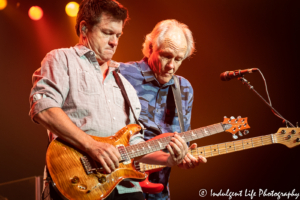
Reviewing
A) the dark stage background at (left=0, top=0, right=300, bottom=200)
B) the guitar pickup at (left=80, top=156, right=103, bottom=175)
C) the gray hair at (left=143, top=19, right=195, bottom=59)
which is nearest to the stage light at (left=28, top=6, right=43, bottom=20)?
the dark stage background at (left=0, top=0, right=300, bottom=200)

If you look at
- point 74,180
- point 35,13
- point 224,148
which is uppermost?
point 35,13

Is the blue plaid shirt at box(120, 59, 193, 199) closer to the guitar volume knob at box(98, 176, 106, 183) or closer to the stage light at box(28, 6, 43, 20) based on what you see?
the guitar volume knob at box(98, 176, 106, 183)

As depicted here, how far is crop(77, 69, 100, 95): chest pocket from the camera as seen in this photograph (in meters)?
2.14

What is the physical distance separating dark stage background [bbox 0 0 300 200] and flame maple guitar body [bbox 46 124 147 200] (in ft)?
10.5

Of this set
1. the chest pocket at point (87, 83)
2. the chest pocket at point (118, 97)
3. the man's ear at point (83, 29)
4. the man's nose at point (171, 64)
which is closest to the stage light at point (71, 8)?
the man's nose at point (171, 64)

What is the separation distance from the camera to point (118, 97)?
96.0 inches

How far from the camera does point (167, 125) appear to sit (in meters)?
3.49

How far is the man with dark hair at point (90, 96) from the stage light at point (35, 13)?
9.47ft

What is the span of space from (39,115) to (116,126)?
0.63 metres

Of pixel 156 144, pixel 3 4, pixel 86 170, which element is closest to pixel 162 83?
pixel 156 144

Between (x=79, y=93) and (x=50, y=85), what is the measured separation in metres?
0.23

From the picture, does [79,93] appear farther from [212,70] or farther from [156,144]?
[212,70]

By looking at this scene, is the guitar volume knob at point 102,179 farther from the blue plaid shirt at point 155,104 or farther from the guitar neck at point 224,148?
the blue plaid shirt at point 155,104

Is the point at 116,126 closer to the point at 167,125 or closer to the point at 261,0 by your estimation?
the point at 167,125
